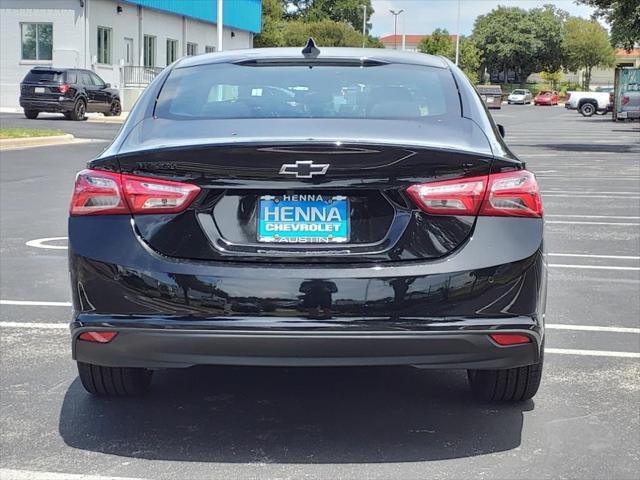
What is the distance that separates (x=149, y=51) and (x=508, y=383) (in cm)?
4474

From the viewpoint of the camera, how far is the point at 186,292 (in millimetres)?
3756

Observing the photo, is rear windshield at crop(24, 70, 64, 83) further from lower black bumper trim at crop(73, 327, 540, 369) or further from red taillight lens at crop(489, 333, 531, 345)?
red taillight lens at crop(489, 333, 531, 345)

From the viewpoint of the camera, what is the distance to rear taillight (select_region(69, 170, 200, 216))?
3.80 m

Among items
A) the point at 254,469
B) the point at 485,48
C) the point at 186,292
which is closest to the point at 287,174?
the point at 186,292

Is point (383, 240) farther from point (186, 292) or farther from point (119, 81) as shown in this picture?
point (119, 81)

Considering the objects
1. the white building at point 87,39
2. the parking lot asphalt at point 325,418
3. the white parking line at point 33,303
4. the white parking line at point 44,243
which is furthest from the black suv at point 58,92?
the white parking line at point 33,303

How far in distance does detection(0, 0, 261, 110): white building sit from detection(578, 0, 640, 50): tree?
1915 centimetres

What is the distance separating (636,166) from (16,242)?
46.5 ft

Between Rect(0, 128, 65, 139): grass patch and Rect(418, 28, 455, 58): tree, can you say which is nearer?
Rect(0, 128, 65, 139): grass patch

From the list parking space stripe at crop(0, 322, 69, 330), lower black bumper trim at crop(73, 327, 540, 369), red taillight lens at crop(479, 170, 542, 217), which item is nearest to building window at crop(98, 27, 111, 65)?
parking space stripe at crop(0, 322, 69, 330)

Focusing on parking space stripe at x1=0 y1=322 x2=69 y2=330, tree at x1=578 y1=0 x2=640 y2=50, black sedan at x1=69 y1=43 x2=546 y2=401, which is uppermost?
tree at x1=578 y1=0 x2=640 y2=50

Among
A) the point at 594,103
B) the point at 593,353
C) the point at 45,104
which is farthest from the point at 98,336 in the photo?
the point at 594,103

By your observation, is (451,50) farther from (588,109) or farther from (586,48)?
(588,109)

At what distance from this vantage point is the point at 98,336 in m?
3.89
